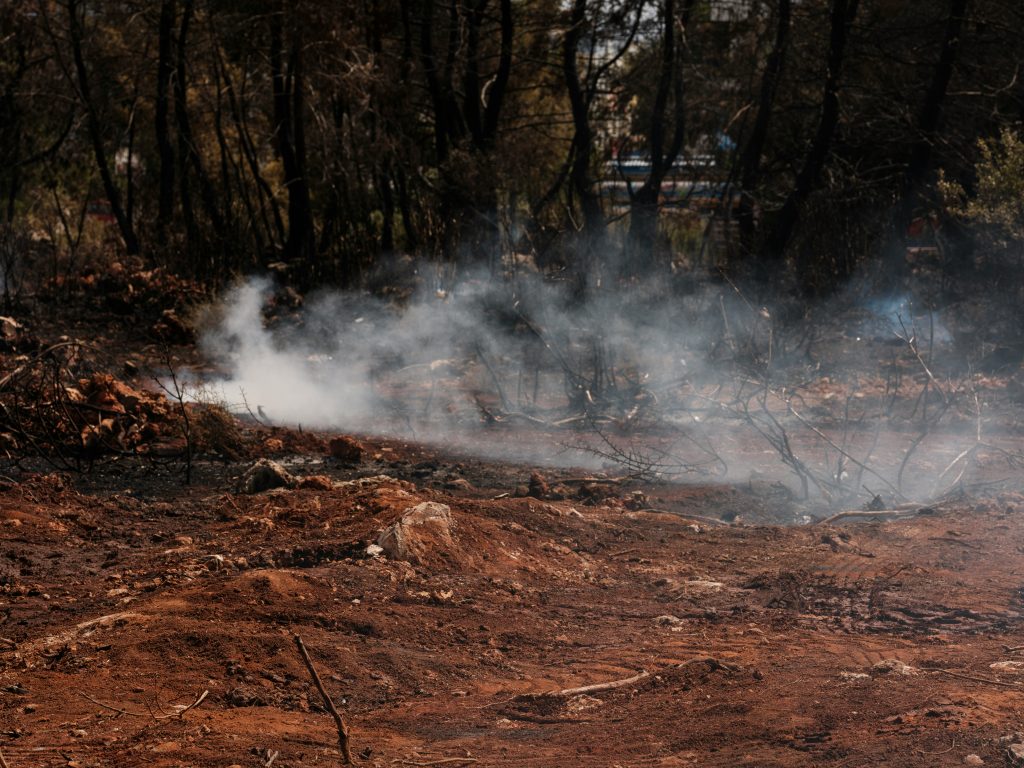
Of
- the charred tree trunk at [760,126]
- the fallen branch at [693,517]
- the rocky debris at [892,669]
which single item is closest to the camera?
the rocky debris at [892,669]

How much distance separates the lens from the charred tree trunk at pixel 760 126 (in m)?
14.9

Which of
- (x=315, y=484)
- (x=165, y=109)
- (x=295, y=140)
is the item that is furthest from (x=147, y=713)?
(x=165, y=109)

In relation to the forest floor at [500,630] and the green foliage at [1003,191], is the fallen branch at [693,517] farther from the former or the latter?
the green foliage at [1003,191]

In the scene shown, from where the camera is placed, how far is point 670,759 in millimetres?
4145

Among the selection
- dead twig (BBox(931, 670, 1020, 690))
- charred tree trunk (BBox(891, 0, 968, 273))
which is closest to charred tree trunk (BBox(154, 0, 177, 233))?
charred tree trunk (BBox(891, 0, 968, 273))

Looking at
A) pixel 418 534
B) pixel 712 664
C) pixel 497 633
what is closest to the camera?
pixel 712 664

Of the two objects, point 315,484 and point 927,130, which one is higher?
point 927,130

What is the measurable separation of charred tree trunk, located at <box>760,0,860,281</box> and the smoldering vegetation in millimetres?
1177

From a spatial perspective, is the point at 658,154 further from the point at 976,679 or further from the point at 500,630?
the point at 976,679

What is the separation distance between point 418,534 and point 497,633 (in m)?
1.02

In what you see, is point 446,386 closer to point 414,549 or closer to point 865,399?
point 865,399

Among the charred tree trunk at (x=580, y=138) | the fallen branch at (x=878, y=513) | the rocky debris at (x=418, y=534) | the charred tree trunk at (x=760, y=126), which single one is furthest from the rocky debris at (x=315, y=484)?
the charred tree trunk at (x=760, y=126)

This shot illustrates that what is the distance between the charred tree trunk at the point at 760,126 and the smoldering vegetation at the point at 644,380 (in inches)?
87.2

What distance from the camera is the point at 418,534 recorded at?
6359mm
